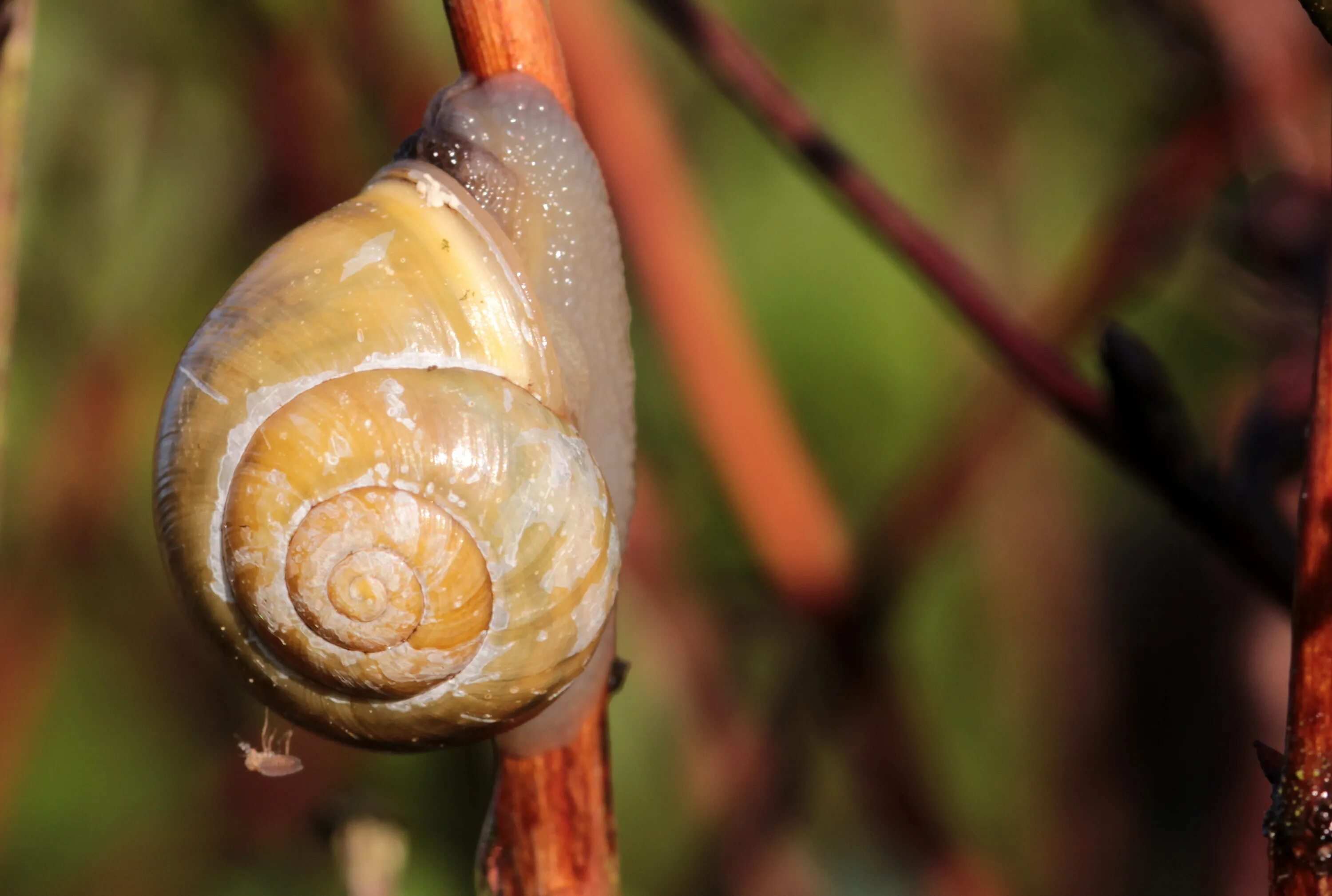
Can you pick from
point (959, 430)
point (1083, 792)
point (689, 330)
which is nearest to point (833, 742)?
point (959, 430)

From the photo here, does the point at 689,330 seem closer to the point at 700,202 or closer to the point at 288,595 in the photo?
the point at 700,202

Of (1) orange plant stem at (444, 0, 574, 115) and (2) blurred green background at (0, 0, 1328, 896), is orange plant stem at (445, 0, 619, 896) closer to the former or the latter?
(1) orange plant stem at (444, 0, 574, 115)

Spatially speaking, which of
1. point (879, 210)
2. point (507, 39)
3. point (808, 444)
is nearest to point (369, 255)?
point (507, 39)

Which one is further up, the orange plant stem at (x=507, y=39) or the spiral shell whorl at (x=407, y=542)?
the orange plant stem at (x=507, y=39)

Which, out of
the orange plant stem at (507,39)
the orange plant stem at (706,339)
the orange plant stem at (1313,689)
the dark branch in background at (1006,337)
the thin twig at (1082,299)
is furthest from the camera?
the orange plant stem at (706,339)

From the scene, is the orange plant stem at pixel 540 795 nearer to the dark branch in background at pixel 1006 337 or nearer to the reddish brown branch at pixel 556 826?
the reddish brown branch at pixel 556 826

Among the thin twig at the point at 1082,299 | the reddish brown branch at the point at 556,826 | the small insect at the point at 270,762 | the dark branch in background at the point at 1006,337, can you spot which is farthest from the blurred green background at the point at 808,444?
the reddish brown branch at the point at 556,826
